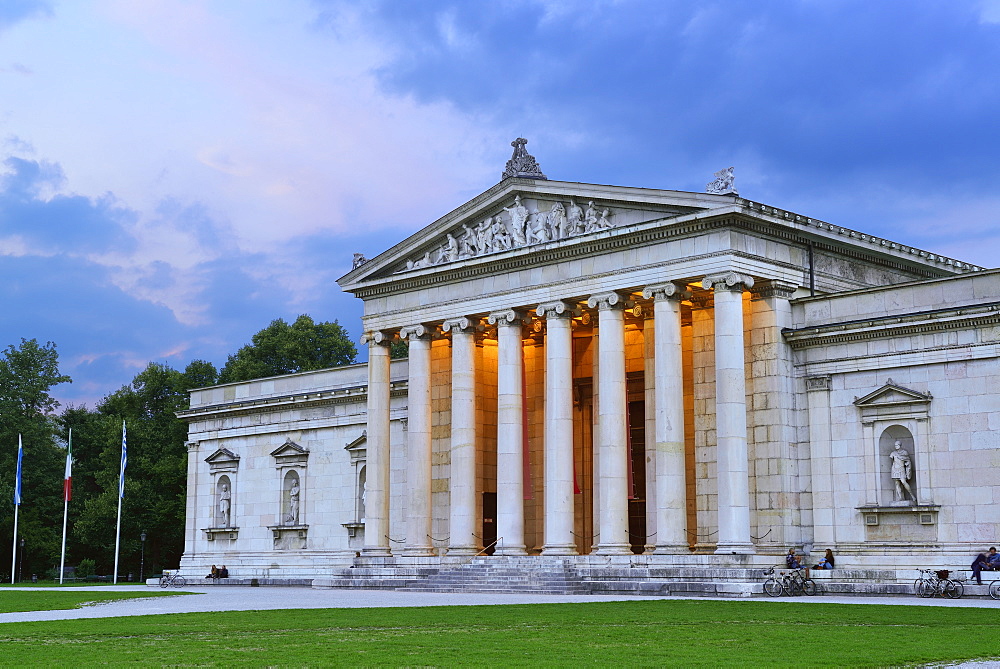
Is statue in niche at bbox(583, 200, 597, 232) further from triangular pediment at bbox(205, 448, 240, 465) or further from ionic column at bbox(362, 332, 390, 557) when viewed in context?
triangular pediment at bbox(205, 448, 240, 465)

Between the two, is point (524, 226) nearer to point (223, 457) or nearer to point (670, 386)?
point (670, 386)

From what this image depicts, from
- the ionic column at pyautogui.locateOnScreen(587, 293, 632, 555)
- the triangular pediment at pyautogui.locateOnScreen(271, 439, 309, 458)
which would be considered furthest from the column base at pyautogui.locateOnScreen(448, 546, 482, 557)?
the triangular pediment at pyautogui.locateOnScreen(271, 439, 309, 458)

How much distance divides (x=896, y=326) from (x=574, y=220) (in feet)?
44.4

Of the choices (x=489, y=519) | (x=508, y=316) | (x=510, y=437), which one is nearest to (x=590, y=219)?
(x=508, y=316)

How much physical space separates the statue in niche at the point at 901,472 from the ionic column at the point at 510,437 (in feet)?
49.7

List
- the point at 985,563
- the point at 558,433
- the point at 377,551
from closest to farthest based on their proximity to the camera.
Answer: the point at 985,563
the point at 558,433
the point at 377,551

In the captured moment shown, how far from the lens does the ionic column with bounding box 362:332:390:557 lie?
194 ft

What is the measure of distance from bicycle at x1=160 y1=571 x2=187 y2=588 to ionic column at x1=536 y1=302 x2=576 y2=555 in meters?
24.1

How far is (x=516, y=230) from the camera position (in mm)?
54812

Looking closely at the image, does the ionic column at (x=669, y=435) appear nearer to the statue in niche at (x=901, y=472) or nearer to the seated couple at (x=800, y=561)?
the seated couple at (x=800, y=561)

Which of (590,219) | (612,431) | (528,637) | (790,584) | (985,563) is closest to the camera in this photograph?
(528,637)

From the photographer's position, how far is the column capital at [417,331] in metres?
58.3

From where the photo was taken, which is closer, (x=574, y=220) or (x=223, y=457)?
(x=574, y=220)

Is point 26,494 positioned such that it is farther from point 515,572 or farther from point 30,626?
point 30,626
